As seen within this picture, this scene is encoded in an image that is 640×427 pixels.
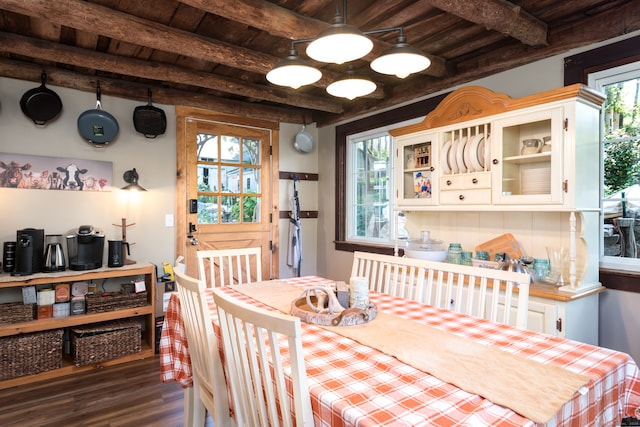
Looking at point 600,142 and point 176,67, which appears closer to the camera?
point 600,142

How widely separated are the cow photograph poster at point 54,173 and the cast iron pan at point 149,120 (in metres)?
0.41

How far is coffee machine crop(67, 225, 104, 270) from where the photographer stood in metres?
2.89

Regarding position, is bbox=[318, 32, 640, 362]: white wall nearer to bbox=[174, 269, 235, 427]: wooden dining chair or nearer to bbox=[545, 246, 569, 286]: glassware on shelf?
bbox=[545, 246, 569, 286]: glassware on shelf

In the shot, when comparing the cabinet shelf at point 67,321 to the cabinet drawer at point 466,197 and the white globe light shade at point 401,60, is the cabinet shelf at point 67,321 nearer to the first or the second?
the cabinet drawer at point 466,197

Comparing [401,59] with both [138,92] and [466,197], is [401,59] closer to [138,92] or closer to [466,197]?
[466,197]

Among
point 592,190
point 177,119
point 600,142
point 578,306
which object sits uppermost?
point 177,119

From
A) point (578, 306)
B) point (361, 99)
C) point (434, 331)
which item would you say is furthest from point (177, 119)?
point (578, 306)

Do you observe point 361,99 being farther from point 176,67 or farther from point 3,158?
point 3,158

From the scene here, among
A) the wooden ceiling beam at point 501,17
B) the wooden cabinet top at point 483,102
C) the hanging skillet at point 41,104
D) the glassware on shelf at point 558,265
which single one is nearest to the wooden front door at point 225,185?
the hanging skillet at point 41,104

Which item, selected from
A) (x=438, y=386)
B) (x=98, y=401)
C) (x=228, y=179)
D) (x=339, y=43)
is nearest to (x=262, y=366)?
(x=438, y=386)

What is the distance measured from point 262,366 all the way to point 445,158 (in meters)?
2.20

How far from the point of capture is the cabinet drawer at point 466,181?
2.44 meters

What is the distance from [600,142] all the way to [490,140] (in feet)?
1.98

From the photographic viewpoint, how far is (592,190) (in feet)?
7.11
